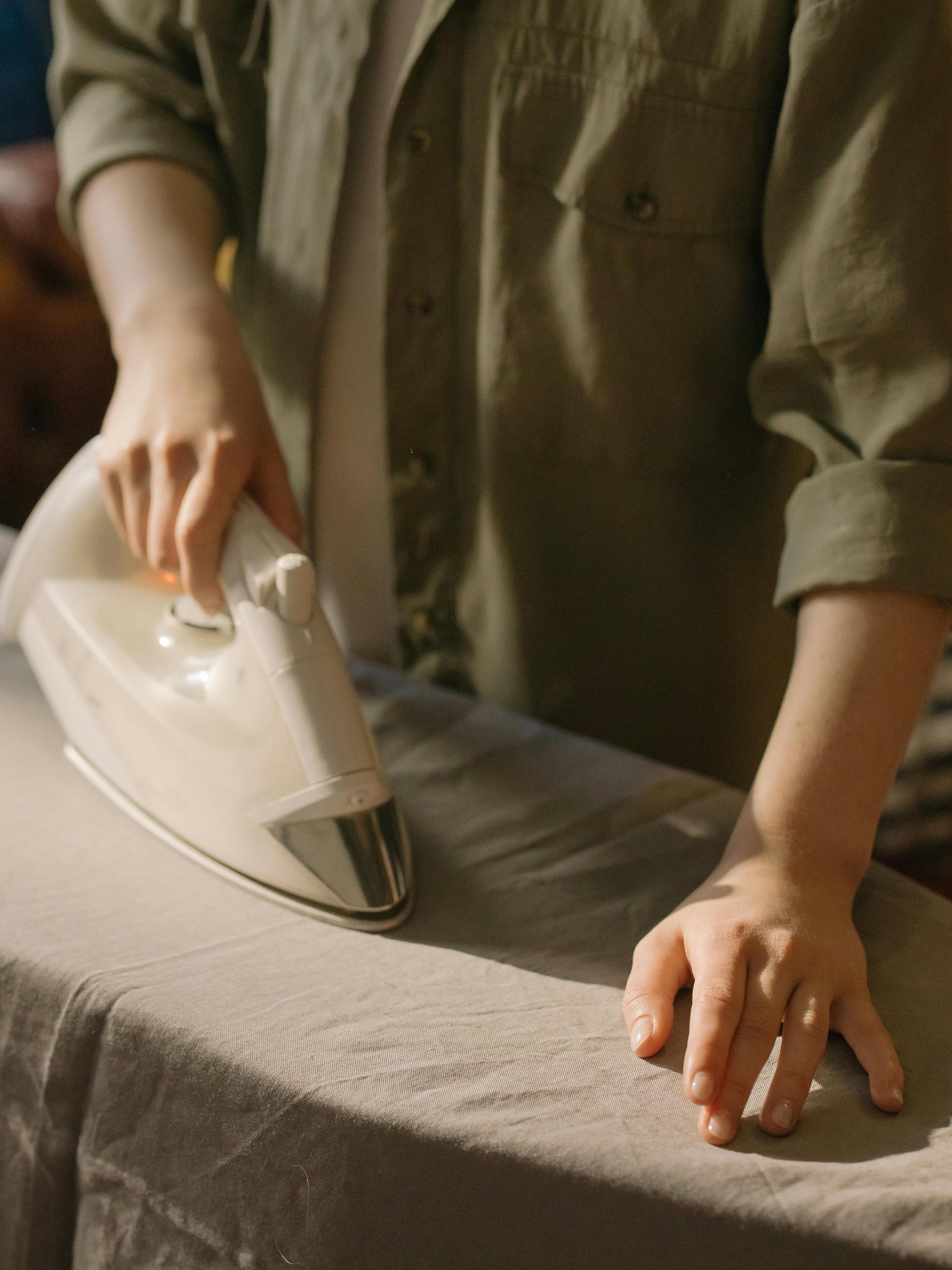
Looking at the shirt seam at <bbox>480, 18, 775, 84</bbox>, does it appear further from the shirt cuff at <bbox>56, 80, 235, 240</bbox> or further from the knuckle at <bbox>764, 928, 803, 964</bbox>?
the knuckle at <bbox>764, 928, 803, 964</bbox>

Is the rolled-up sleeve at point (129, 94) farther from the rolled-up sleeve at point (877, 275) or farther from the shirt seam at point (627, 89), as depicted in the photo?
the rolled-up sleeve at point (877, 275)

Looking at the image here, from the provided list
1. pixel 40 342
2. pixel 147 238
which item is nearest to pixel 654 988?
pixel 147 238

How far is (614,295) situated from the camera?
759 mm

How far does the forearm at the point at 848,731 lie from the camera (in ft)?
1.89

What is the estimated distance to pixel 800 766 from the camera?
58 cm

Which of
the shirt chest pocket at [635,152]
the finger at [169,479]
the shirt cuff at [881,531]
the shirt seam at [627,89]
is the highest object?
the shirt seam at [627,89]

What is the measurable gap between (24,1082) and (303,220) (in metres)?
0.67

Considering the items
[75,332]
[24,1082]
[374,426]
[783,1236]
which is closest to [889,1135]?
[783,1236]

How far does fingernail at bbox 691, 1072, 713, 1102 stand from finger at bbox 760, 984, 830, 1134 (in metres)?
0.03

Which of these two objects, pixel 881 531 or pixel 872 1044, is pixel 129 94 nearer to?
pixel 881 531

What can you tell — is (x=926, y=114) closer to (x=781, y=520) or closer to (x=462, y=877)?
(x=781, y=520)

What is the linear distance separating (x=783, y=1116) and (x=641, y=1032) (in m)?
0.07

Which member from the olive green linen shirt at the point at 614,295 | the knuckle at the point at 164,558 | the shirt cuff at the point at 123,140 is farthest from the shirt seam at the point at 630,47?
the knuckle at the point at 164,558

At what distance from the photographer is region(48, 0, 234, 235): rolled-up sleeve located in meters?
0.92
